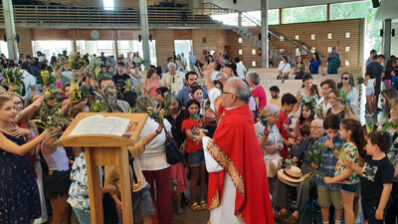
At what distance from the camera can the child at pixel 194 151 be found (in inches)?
188

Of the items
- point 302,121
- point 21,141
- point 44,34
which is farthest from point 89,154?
point 44,34

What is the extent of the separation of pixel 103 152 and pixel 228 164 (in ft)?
3.60

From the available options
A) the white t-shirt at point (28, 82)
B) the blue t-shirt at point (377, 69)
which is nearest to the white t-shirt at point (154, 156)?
the white t-shirt at point (28, 82)

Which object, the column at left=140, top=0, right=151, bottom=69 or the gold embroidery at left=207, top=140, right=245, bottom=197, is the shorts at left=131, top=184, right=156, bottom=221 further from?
the column at left=140, top=0, right=151, bottom=69

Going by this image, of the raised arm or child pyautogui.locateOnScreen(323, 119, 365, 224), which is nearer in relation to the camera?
the raised arm

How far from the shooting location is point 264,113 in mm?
3955

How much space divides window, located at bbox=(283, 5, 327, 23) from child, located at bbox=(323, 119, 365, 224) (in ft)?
75.2

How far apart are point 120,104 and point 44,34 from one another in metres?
19.0

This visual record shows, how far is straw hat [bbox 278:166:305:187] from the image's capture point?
13.7 ft

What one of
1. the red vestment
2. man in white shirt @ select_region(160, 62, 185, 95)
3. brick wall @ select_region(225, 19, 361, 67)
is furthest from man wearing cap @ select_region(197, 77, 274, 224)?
brick wall @ select_region(225, 19, 361, 67)

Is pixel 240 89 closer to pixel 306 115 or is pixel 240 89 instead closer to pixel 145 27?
pixel 306 115

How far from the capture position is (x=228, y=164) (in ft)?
10.6

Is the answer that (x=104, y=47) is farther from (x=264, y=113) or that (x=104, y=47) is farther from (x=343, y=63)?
(x=264, y=113)

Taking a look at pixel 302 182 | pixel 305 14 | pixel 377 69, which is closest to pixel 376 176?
pixel 302 182
